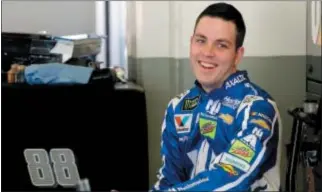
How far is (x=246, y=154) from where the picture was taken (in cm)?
130

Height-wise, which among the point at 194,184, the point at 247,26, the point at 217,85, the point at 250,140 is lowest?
the point at 194,184

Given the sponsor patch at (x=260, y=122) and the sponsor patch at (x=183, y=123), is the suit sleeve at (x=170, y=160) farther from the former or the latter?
the sponsor patch at (x=260, y=122)

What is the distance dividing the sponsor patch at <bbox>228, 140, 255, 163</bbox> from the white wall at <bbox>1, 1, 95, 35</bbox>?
2.27ft

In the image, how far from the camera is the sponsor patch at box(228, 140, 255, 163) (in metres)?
1.29

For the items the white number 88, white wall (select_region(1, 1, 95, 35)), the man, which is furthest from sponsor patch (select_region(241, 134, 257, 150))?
white wall (select_region(1, 1, 95, 35))

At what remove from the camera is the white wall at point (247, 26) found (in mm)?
1674

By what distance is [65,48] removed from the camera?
5.61 ft

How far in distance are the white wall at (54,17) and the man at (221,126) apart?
51 centimetres

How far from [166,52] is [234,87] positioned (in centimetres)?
38

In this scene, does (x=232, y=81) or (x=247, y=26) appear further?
(x=247, y=26)

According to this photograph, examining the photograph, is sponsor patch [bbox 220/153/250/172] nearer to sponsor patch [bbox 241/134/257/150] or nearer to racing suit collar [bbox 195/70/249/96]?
sponsor patch [bbox 241/134/257/150]

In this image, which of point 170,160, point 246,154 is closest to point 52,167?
point 170,160

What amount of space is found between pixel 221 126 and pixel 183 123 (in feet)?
0.35

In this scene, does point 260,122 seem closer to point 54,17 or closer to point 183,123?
point 183,123
